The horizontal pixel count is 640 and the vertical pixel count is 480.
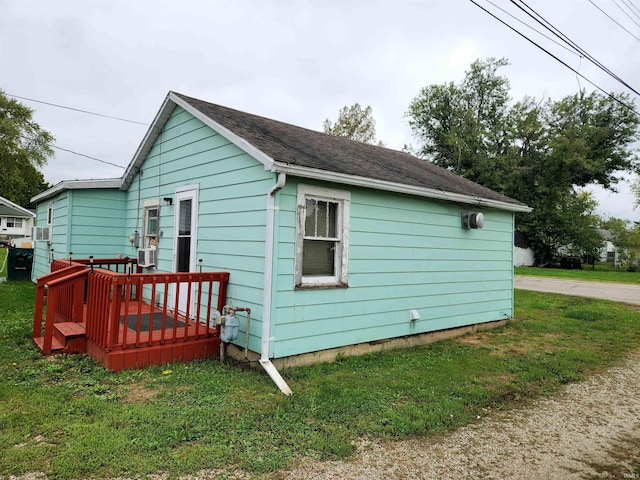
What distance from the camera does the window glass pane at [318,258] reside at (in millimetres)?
4969

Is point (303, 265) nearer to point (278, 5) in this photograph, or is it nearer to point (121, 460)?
point (121, 460)

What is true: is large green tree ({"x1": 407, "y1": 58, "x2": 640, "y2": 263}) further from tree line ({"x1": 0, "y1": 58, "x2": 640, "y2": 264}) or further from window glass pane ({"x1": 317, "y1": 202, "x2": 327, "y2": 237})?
window glass pane ({"x1": 317, "y1": 202, "x2": 327, "y2": 237})

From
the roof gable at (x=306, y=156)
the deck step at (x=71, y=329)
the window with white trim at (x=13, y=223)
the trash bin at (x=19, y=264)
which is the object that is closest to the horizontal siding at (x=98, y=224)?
the roof gable at (x=306, y=156)

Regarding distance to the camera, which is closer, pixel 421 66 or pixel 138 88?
pixel 421 66

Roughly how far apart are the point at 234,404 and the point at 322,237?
228 centimetres

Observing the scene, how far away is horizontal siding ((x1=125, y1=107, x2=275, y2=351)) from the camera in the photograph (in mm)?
4711

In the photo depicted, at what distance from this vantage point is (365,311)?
554 centimetres

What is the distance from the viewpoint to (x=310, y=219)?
498 centimetres

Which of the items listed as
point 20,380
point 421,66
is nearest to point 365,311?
point 20,380

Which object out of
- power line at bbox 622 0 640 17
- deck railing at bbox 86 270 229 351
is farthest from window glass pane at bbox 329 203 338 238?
power line at bbox 622 0 640 17

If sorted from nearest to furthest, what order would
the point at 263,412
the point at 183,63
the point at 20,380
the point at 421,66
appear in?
1. the point at 263,412
2. the point at 20,380
3. the point at 421,66
4. the point at 183,63

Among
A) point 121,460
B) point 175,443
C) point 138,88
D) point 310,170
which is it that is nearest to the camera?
point 121,460

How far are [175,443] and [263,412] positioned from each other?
0.83 m

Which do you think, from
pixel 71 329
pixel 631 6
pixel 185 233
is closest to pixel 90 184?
pixel 185 233
